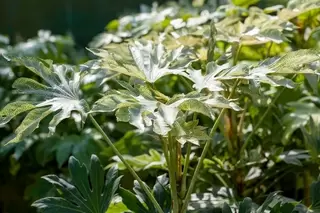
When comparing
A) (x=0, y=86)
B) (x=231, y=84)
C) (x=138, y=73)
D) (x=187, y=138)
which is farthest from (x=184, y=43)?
(x=0, y=86)

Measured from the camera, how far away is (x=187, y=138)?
3.00 feet

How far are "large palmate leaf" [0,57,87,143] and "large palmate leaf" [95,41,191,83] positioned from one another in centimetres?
8

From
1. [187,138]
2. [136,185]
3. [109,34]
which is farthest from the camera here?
[109,34]

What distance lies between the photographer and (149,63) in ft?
3.46

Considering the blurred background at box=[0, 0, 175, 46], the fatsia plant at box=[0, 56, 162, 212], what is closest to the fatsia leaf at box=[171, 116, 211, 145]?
the fatsia plant at box=[0, 56, 162, 212]

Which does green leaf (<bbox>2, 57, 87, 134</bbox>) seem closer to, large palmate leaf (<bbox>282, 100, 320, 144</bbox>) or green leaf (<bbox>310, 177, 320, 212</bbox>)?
green leaf (<bbox>310, 177, 320, 212</bbox>)

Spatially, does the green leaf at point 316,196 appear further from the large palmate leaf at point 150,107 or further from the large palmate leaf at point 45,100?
the large palmate leaf at point 45,100

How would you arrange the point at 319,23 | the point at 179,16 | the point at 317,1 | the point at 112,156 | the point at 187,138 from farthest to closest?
the point at 179,16, the point at 112,156, the point at 319,23, the point at 317,1, the point at 187,138

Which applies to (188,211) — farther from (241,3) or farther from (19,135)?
(241,3)

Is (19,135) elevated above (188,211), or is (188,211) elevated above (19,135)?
(19,135)

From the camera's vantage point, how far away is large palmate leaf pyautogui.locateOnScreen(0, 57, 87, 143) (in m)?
0.93

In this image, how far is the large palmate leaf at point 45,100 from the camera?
3.04 ft

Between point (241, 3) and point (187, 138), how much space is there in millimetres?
753

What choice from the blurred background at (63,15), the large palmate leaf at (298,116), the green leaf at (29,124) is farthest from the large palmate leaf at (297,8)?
the blurred background at (63,15)
